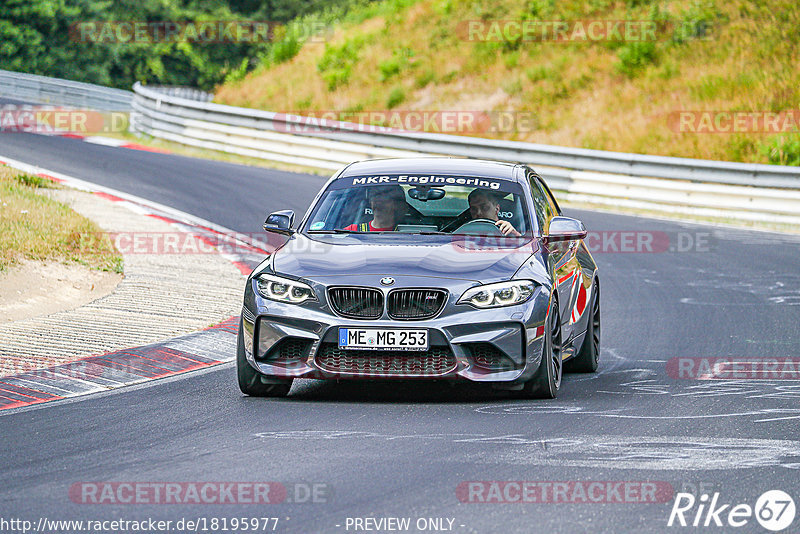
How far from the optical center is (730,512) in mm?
5668

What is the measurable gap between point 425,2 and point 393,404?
33.9m

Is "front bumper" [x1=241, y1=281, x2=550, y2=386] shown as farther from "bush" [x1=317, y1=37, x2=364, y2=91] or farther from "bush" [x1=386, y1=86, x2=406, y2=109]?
"bush" [x1=317, y1=37, x2=364, y2=91]

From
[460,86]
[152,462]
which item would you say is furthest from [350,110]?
[152,462]

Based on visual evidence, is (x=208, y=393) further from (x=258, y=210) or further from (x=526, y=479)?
(x=258, y=210)

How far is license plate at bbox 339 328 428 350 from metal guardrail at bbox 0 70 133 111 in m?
32.3

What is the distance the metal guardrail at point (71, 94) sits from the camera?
128 feet

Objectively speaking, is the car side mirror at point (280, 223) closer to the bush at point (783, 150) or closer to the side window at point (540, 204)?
the side window at point (540, 204)

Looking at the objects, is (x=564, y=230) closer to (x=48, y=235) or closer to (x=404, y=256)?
(x=404, y=256)

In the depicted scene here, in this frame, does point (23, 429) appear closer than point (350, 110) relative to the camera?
Yes

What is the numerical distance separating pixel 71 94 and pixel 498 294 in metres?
33.5

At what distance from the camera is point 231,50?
209 feet
